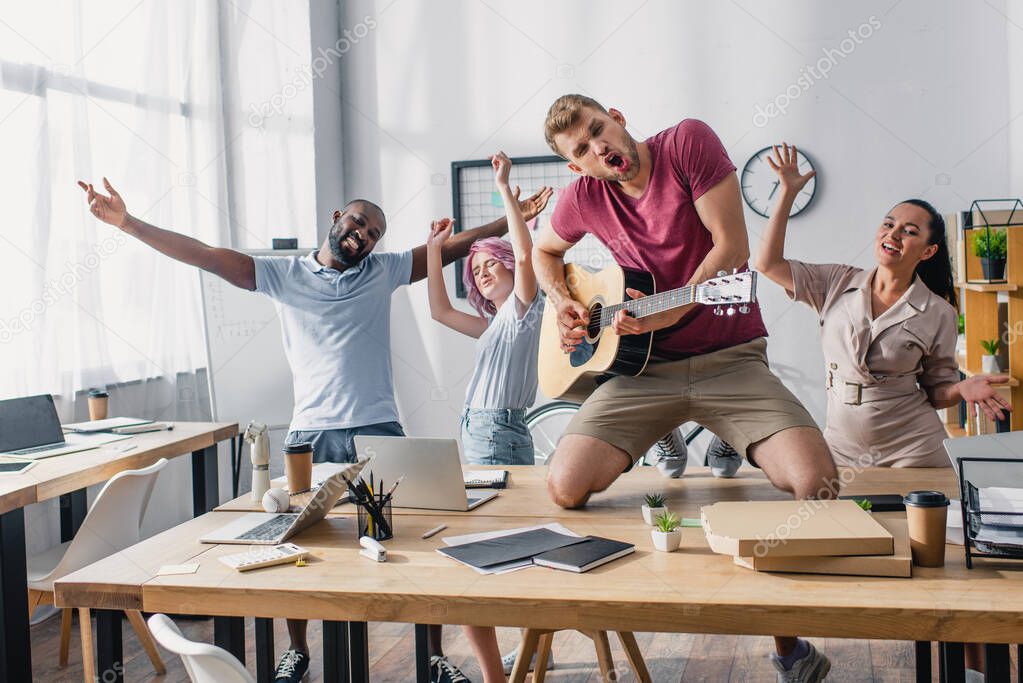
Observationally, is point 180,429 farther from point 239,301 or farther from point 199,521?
point 199,521

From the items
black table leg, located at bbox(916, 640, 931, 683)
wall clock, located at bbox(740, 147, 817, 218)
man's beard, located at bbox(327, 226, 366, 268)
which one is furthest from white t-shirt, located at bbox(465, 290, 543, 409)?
wall clock, located at bbox(740, 147, 817, 218)

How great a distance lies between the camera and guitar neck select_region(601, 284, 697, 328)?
7.27 ft

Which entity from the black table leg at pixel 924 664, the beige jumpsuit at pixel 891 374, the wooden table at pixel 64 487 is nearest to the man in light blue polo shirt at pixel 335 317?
the wooden table at pixel 64 487

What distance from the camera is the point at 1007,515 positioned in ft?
5.15

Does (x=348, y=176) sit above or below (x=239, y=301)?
above

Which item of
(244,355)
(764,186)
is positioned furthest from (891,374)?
(244,355)

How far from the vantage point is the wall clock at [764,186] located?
178 inches

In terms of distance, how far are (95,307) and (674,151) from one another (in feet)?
8.30

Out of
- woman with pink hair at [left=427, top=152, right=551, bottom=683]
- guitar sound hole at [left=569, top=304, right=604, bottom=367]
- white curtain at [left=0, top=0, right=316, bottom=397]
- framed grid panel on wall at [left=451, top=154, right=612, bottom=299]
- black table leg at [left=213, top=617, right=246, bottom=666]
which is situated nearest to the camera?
black table leg at [left=213, top=617, right=246, bottom=666]

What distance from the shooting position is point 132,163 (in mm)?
3938

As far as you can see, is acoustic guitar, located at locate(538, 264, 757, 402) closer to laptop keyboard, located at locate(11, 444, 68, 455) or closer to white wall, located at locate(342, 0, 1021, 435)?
laptop keyboard, located at locate(11, 444, 68, 455)

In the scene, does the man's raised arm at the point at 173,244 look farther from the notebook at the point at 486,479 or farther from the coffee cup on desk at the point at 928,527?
→ the coffee cup on desk at the point at 928,527

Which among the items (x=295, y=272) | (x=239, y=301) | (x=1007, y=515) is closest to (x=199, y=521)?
(x=295, y=272)

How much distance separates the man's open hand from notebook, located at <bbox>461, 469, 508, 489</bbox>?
132 centimetres
